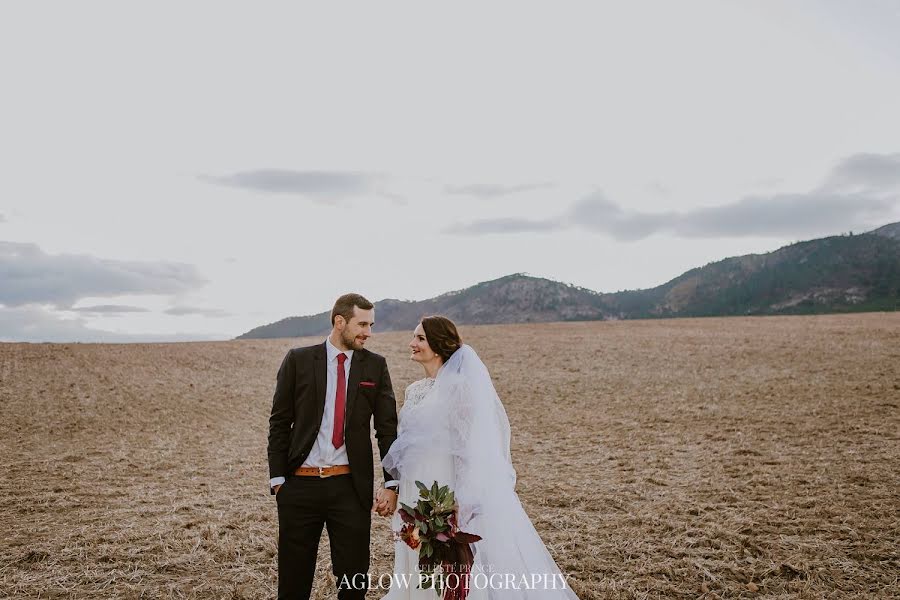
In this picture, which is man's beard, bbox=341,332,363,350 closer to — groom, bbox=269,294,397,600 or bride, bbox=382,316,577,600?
groom, bbox=269,294,397,600

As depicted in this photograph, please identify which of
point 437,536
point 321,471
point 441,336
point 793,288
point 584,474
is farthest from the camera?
point 793,288

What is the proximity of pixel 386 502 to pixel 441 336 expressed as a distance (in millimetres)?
1470

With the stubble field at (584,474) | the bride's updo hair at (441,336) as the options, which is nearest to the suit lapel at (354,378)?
the bride's updo hair at (441,336)

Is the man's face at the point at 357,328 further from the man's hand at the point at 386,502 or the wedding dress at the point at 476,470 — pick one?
the man's hand at the point at 386,502

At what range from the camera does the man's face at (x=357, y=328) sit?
4.50 meters

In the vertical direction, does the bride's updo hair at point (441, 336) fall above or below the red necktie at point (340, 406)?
above

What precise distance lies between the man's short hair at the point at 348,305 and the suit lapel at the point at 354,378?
1.06 feet

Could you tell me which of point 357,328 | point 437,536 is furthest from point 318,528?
point 357,328

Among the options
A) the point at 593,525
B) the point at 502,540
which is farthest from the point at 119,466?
the point at 502,540

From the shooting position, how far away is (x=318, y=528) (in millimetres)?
4434

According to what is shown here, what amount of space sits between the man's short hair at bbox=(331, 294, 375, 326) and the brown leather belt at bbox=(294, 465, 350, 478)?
1.13m

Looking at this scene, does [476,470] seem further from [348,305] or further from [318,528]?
[348,305]

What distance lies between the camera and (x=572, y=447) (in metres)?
15.1

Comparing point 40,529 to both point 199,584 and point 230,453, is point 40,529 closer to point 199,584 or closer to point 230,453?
point 199,584
